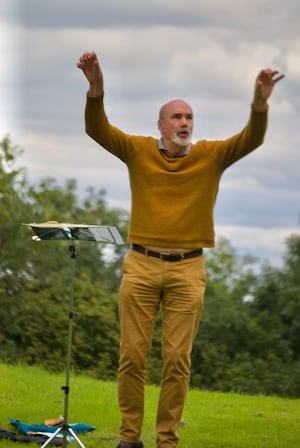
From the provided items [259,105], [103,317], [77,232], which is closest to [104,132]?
[77,232]

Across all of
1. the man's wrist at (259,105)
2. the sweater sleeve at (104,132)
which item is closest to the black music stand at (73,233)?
the sweater sleeve at (104,132)

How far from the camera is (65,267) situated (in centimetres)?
1756

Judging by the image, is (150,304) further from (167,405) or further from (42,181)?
(42,181)

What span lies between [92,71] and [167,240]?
3.76 feet

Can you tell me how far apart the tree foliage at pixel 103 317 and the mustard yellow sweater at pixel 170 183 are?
8735 millimetres

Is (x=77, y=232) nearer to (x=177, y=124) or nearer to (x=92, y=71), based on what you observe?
(x=177, y=124)

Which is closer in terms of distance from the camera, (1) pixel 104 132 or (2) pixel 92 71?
(2) pixel 92 71

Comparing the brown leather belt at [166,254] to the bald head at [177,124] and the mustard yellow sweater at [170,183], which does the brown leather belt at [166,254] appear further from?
the bald head at [177,124]

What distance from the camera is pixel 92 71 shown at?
6320 mm

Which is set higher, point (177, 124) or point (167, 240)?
point (177, 124)

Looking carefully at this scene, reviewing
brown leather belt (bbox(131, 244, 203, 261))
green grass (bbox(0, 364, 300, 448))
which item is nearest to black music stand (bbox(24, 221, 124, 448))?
brown leather belt (bbox(131, 244, 203, 261))

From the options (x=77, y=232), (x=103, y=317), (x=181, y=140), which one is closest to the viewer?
(x=181, y=140)

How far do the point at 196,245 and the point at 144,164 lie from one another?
2.00 feet

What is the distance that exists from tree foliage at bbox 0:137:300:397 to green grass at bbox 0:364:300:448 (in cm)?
387
